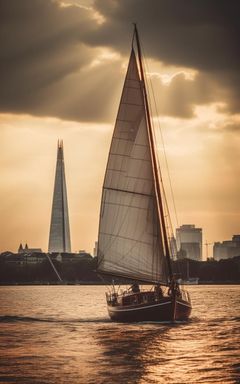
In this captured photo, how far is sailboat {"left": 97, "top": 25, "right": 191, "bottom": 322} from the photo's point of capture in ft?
217

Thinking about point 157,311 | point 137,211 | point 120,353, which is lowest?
point 120,353

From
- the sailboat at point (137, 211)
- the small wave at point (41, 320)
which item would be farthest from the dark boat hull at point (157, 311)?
the small wave at point (41, 320)

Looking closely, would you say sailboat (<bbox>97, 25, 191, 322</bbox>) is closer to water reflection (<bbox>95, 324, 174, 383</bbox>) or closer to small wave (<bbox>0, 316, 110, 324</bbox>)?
water reflection (<bbox>95, 324, 174, 383</bbox>)

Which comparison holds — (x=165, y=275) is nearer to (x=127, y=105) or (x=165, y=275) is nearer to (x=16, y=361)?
(x=127, y=105)

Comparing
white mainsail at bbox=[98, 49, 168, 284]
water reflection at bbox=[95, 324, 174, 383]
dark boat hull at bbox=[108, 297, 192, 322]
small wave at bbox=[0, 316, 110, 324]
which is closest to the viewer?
water reflection at bbox=[95, 324, 174, 383]

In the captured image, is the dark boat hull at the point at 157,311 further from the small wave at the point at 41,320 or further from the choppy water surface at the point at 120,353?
the small wave at the point at 41,320

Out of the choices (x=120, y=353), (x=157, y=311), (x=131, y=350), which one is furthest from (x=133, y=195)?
(x=120, y=353)

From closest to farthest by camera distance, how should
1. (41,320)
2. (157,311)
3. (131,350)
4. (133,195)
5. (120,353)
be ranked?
1. (120,353)
2. (131,350)
3. (157,311)
4. (133,195)
5. (41,320)

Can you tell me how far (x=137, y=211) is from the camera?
67000 mm

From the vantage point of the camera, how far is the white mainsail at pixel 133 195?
66438mm

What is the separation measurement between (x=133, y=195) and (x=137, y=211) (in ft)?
4.36

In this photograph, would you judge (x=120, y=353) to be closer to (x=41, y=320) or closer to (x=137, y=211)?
(x=137, y=211)

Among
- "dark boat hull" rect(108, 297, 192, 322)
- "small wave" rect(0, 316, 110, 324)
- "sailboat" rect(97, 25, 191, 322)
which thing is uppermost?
"sailboat" rect(97, 25, 191, 322)

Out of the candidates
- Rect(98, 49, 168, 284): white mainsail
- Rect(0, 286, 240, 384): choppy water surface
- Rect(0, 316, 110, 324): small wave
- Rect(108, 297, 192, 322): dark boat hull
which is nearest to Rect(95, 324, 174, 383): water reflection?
Rect(0, 286, 240, 384): choppy water surface
